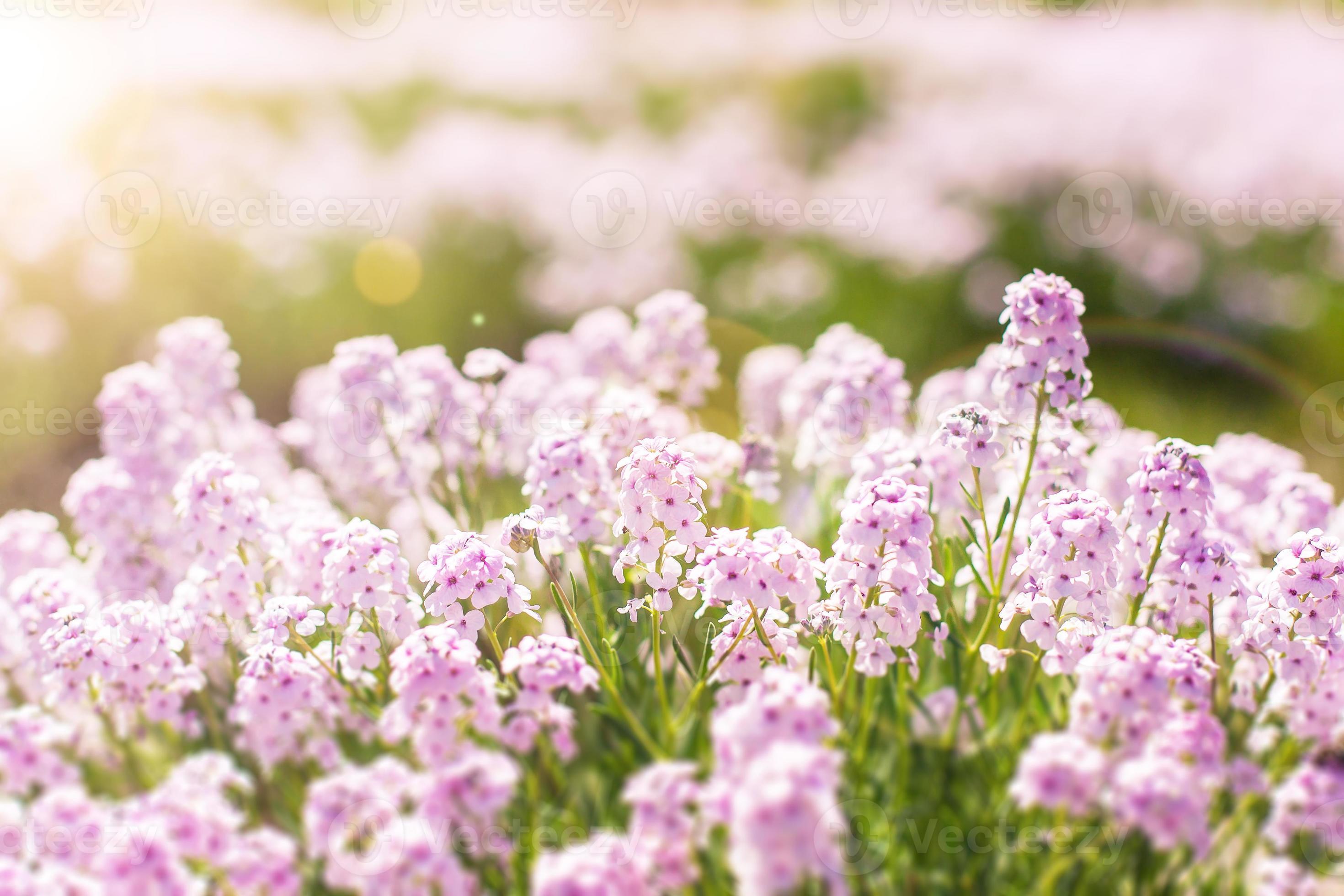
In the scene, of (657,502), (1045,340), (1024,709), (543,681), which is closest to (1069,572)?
(1024,709)

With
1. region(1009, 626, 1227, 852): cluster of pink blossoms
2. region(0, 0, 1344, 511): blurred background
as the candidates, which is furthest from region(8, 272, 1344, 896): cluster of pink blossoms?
region(0, 0, 1344, 511): blurred background

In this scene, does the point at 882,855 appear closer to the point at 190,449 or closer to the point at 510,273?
the point at 190,449

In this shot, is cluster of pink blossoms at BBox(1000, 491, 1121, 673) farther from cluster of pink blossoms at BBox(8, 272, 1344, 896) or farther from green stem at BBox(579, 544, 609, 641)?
green stem at BBox(579, 544, 609, 641)

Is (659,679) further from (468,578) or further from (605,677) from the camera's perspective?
(468,578)

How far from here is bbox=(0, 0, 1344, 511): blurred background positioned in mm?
12500

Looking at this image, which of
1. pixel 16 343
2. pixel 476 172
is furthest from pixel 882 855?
pixel 476 172

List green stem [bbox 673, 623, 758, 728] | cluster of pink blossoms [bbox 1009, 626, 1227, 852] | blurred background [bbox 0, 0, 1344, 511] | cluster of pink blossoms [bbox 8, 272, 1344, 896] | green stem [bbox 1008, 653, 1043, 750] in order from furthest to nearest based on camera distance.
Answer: blurred background [bbox 0, 0, 1344, 511]
green stem [bbox 1008, 653, 1043, 750]
green stem [bbox 673, 623, 758, 728]
cluster of pink blossoms [bbox 8, 272, 1344, 896]
cluster of pink blossoms [bbox 1009, 626, 1227, 852]

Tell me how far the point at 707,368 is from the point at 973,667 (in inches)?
113

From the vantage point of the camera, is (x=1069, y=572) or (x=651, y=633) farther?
(x=651, y=633)

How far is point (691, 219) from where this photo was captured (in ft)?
51.0

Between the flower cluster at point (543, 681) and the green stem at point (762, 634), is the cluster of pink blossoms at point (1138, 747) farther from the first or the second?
the flower cluster at point (543, 681)

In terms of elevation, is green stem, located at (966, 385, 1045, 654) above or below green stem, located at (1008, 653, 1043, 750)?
above

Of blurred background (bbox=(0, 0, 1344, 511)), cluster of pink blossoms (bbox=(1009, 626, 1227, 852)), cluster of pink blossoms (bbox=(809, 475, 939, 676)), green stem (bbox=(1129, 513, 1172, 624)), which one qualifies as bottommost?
cluster of pink blossoms (bbox=(1009, 626, 1227, 852))

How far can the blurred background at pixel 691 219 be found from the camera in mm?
12500
